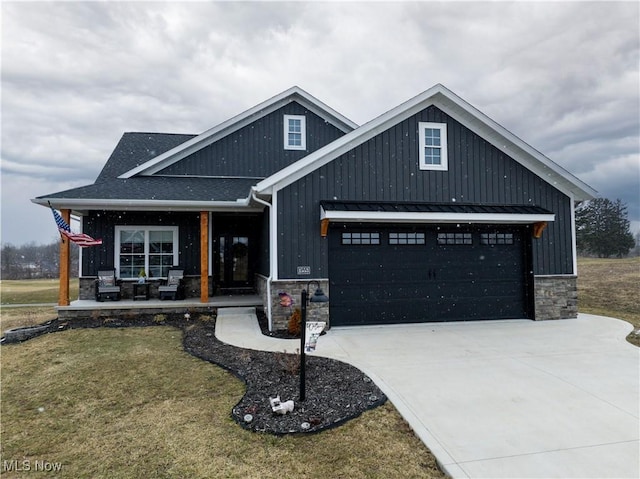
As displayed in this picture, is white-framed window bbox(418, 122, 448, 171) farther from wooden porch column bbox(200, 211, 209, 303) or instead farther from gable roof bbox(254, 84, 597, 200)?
wooden porch column bbox(200, 211, 209, 303)

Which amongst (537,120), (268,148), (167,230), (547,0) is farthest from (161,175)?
(537,120)

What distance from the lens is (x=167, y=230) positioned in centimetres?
1166

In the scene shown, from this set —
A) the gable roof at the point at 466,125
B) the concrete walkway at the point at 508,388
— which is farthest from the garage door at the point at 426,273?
the gable roof at the point at 466,125

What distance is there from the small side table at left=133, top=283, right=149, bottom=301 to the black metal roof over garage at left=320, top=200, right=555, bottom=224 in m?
6.41

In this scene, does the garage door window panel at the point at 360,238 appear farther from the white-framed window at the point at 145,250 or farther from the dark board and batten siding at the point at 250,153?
the white-framed window at the point at 145,250

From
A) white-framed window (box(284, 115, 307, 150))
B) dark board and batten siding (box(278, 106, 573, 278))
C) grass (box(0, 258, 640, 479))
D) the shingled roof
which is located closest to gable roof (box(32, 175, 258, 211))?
the shingled roof

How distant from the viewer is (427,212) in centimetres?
822

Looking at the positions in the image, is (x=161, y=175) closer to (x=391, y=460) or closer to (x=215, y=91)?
(x=215, y=91)

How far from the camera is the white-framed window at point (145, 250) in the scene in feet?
37.3

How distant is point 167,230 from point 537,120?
1178 inches

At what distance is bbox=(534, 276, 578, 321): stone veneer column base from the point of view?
9.23 meters

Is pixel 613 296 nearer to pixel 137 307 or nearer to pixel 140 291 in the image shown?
pixel 137 307

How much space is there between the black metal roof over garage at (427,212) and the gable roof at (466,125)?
983 mm

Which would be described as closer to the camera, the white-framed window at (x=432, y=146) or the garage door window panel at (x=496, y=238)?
the white-framed window at (x=432, y=146)
